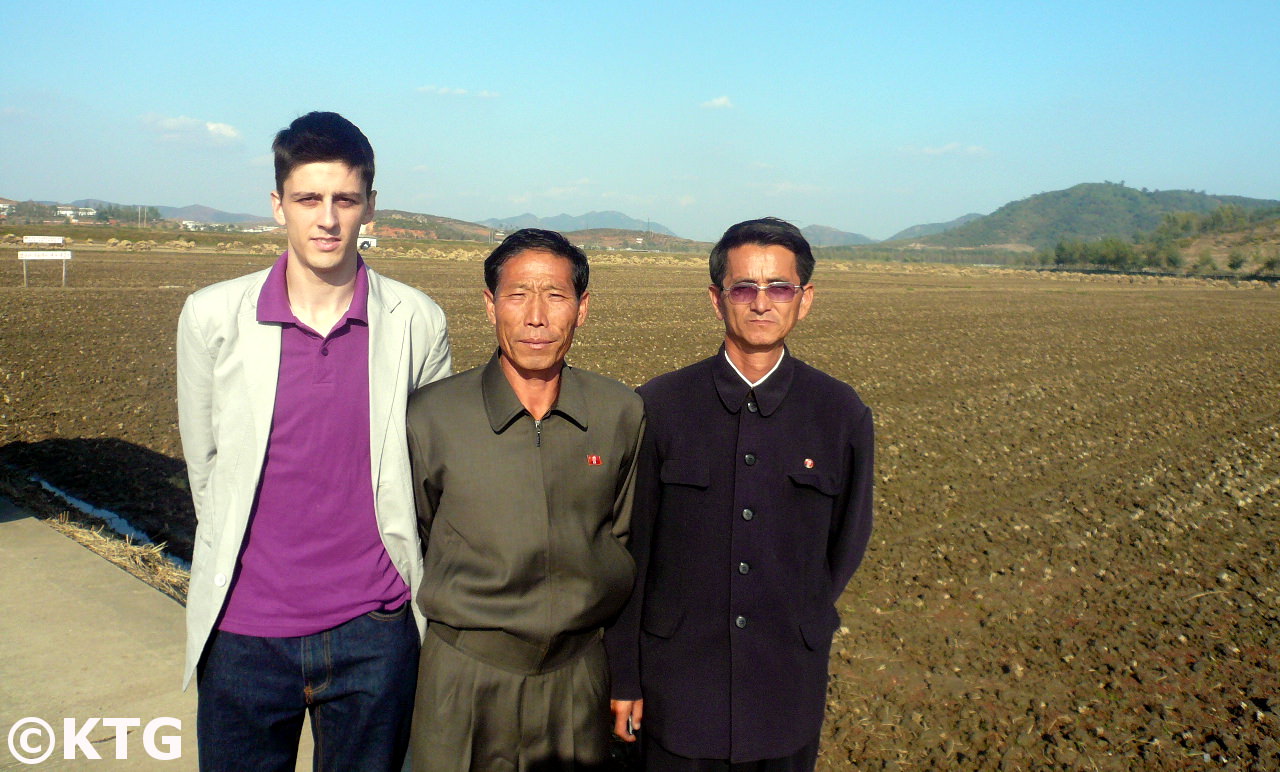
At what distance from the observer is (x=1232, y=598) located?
215 inches

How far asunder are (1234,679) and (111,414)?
948cm

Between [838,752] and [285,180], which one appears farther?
[838,752]

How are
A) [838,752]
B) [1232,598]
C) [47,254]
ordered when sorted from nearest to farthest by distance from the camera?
1. [838,752]
2. [1232,598]
3. [47,254]

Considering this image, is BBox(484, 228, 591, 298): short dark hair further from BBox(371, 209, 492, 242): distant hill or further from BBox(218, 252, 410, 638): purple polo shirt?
BBox(371, 209, 492, 242): distant hill

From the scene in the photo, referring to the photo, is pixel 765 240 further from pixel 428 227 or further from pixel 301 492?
pixel 428 227

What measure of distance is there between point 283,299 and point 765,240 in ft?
3.73

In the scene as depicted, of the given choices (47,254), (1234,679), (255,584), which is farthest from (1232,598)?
(47,254)

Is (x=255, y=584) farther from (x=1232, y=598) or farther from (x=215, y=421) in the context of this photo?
(x=1232, y=598)

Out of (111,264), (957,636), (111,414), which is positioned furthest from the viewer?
(111,264)

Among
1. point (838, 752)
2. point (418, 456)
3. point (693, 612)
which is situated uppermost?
point (418, 456)

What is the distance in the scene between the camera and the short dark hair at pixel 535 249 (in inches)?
81.7

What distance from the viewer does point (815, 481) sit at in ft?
6.79

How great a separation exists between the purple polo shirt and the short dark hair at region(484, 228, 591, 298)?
0.41 metres

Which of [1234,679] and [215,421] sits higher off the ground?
[215,421]
